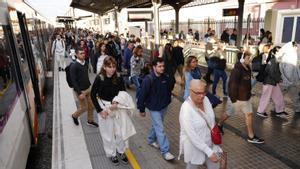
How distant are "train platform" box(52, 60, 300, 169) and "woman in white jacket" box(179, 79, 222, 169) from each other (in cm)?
159

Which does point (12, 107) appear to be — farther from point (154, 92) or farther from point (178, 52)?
point (178, 52)

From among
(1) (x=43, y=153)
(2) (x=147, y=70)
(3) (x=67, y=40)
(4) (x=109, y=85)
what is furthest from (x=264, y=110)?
(3) (x=67, y=40)

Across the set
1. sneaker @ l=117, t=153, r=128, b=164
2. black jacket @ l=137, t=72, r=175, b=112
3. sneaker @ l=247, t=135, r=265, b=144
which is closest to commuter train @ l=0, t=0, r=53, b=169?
sneaker @ l=117, t=153, r=128, b=164

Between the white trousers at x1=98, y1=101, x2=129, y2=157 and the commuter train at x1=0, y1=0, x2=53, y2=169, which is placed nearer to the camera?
the commuter train at x1=0, y1=0, x2=53, y2=169

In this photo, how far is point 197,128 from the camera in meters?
3.26

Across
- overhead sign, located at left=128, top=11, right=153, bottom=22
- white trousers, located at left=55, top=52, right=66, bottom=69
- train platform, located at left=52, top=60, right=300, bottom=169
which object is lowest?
train platform, located at left=52, top=60, right=300, bottom=169

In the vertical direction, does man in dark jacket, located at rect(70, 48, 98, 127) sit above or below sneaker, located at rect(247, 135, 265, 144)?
above

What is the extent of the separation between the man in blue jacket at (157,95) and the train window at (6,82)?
1960 millimetres

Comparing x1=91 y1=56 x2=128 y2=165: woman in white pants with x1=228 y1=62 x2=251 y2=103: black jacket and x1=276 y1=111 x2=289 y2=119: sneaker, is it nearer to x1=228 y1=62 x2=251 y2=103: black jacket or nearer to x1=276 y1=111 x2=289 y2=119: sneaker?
x1=228 y1=62 x2=251 y2=103: black jacket

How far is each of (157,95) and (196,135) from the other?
1.82 metres

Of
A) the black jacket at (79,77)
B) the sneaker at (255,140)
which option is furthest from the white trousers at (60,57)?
the sneaker at (255,140)

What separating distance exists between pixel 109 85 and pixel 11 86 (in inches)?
58.4

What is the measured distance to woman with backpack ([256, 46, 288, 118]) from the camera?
6679mm

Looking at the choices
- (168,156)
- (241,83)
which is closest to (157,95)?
(168,156)
